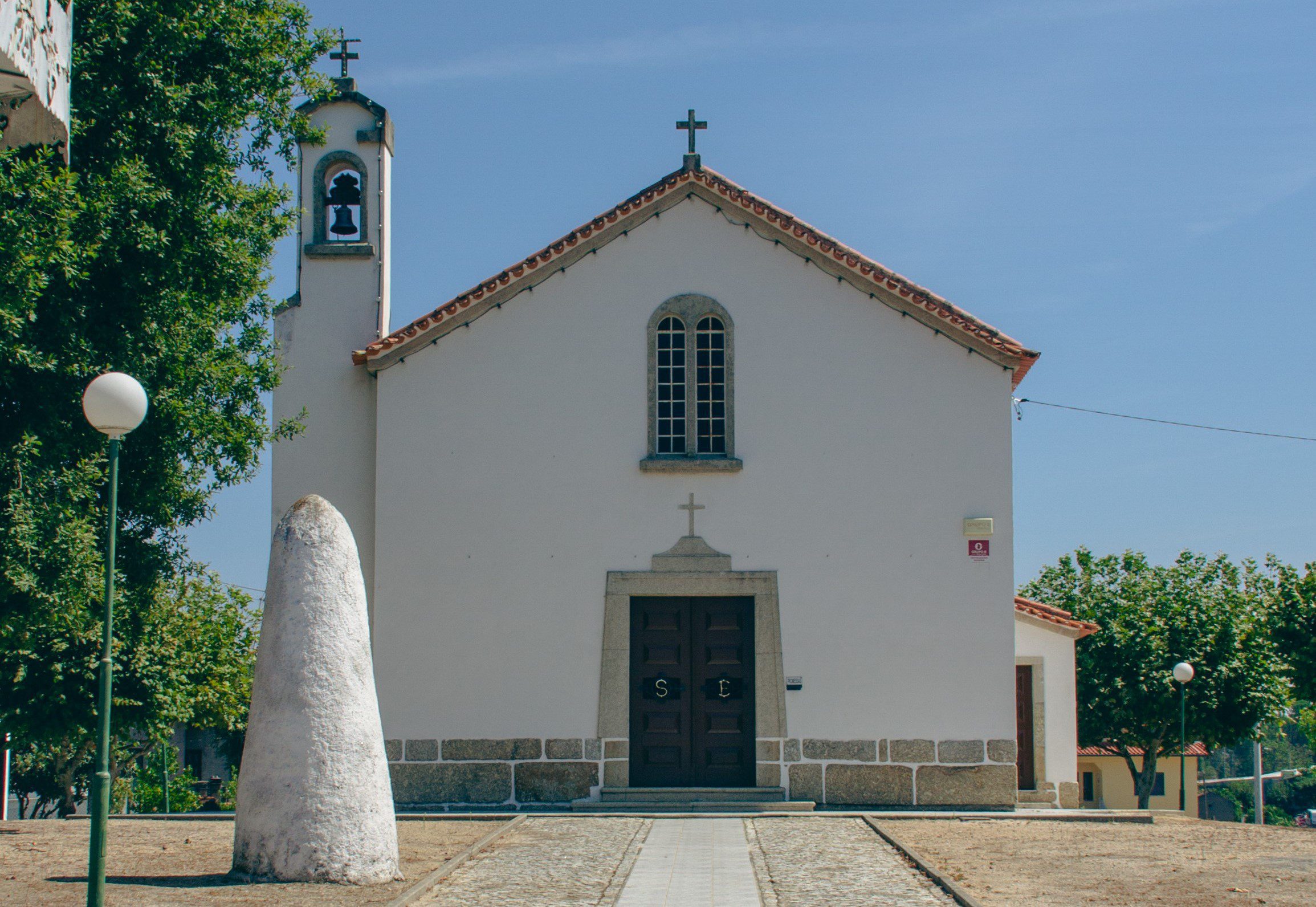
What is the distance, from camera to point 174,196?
1389 cm

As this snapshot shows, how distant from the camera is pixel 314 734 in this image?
31.9 feet

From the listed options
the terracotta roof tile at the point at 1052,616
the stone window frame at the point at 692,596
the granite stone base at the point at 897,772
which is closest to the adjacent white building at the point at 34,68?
the stone window frame at the point at 692,596

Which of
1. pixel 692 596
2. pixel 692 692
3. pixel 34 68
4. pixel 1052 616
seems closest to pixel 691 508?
pixel 692 596

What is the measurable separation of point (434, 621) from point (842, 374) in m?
5.87

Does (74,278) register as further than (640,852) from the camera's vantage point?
Yes

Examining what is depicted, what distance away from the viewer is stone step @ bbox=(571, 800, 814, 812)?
49.1 feet

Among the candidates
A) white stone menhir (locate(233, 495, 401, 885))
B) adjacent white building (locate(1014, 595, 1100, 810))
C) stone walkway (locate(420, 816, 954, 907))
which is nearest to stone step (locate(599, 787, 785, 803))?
stone walkway (locate(420, 816, 954, 907))

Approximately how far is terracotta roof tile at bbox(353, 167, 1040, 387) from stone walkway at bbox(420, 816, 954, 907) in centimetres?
613

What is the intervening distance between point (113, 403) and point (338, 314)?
26.8 ft

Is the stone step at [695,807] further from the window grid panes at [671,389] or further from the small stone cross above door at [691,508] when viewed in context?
the window grid panes at [671,389]

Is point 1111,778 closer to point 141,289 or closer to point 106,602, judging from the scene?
point 141,289

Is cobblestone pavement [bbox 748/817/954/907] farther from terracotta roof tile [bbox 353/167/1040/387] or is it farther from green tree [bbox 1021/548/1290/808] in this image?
green tree [bbox 1021/548/1290/808]

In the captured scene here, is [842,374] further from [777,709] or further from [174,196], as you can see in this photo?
[174,196]


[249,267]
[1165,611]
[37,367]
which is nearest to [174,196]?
[249,267]
